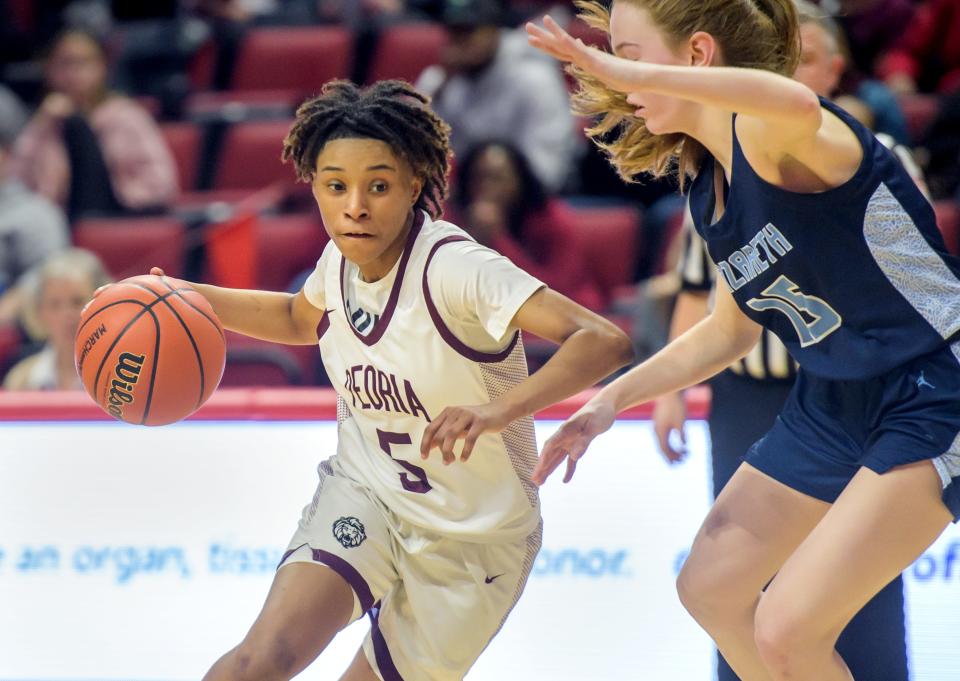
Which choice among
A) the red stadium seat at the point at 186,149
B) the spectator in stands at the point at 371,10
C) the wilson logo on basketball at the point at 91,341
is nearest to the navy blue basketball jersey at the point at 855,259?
the wilson logo on basketball at the point at 91,341

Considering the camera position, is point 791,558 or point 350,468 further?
point 350,468

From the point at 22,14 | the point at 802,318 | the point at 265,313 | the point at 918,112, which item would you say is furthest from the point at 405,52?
the point at 802,318

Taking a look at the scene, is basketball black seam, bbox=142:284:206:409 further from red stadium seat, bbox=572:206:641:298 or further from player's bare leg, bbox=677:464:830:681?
red stadium seat, bbox=572:206:641:298

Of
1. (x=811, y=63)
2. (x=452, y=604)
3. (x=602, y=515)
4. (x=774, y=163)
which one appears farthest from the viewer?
(x=602, y=515)

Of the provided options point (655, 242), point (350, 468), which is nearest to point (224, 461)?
point (350, 468)

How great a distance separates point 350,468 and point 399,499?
17cm

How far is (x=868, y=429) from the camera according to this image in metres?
2.69

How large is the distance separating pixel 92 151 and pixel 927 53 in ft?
15.1

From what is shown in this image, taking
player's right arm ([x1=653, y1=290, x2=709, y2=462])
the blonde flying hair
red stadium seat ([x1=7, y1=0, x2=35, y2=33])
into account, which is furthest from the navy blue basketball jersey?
red stadium seat ([x1=7, y1=0, x2=35, y2=33])

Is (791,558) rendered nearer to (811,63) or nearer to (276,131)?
(811,63)

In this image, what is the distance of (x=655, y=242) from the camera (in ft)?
20.8

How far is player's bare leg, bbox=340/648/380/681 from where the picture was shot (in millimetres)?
3006

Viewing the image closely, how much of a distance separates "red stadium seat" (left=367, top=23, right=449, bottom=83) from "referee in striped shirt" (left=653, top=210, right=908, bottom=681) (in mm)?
4203

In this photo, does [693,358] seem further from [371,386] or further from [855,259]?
[371,386]
